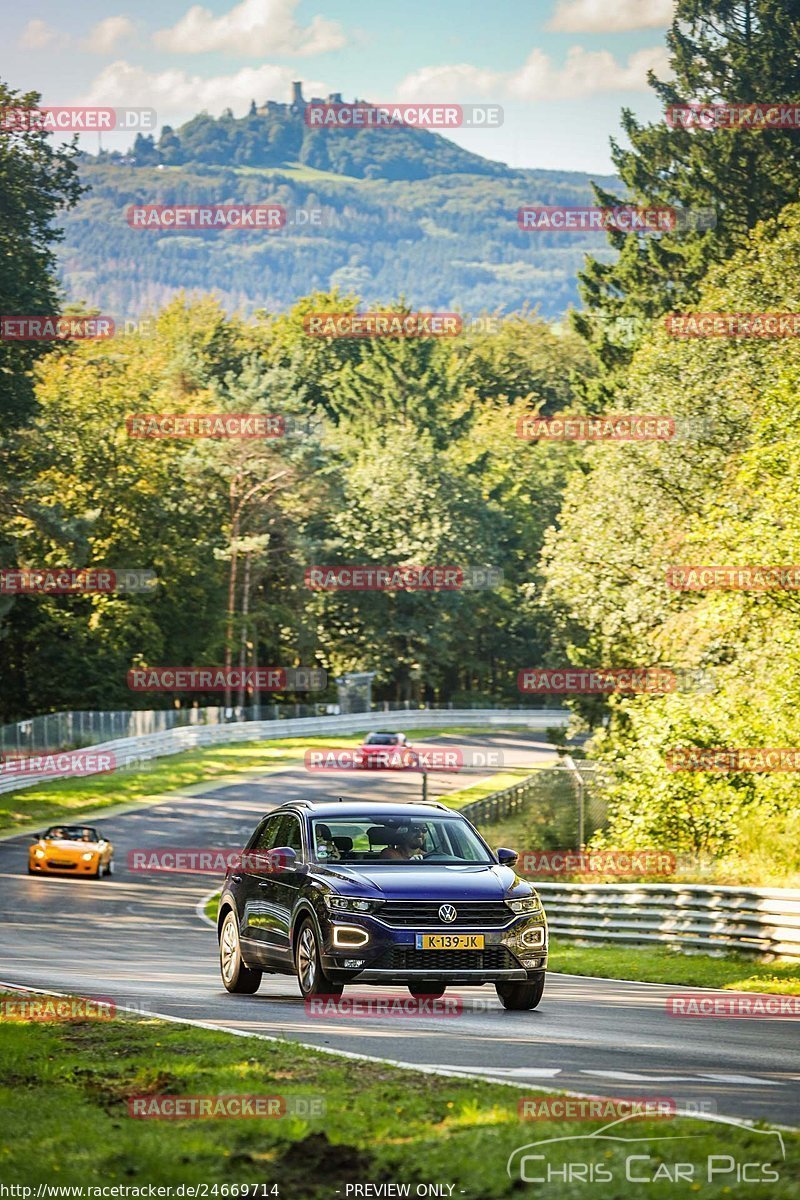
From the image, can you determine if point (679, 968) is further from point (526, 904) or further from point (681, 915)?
point (526, 904)

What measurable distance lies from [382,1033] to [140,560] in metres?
68.0

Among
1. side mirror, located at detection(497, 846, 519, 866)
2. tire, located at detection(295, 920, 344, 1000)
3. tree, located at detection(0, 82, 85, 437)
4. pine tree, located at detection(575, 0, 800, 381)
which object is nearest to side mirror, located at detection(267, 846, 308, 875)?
tire, located at detection(295, 920, 344, 1000)

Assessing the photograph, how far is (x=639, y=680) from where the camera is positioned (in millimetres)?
46688

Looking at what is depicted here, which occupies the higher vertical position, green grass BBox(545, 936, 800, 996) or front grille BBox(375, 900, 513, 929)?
front grille BBox(375, 900, 513, 929)

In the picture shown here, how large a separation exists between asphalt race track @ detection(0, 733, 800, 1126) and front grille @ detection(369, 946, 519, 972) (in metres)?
0.39

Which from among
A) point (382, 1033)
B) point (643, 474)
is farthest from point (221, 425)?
point (382, 1033)

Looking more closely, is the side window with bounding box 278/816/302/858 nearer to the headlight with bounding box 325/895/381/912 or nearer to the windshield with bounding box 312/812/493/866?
the windshield with bounding box 312/812/493/866

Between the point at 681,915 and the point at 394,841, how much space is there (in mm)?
9546

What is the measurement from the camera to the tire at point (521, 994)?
13.9 meters

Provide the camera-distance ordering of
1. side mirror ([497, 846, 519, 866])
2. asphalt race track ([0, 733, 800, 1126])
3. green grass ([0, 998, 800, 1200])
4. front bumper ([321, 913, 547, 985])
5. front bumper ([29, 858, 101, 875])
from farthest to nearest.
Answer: front bumper ([29, 858, 101, 875]) → side mirror ([497, 846, 519, 866]) → front bumper ([321, 913, 547, 985]) → asphalt race track ([0, 733, 800, 1126]) → green grass ([0, 998, 800, 1200])

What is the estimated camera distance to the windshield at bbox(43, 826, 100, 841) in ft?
123

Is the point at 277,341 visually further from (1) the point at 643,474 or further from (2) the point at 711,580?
(2) the point at 711,580

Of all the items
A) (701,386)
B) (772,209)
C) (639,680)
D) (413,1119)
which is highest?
(772,209)

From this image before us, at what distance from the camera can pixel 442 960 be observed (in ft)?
43.5
